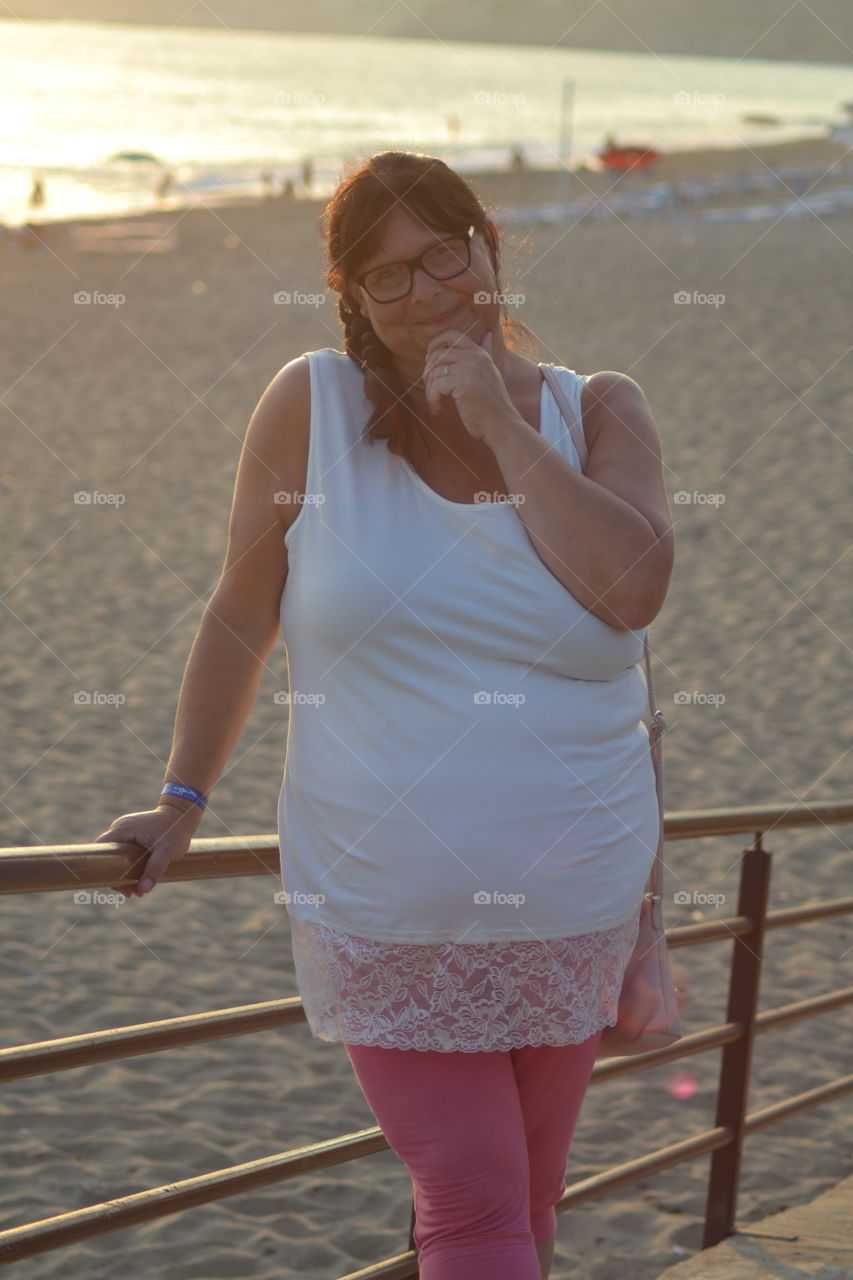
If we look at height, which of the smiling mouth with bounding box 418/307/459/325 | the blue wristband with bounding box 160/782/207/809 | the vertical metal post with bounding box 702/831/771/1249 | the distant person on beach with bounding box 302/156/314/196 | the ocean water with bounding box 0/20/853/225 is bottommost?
the vertical metal post with bounding box 702/831/771/1249

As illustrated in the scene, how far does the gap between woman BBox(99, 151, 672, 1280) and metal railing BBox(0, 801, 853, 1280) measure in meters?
0.12

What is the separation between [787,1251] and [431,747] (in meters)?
1.82

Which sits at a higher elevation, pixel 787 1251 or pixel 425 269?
pixel 425 269

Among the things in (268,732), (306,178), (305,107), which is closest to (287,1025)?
(268,732)

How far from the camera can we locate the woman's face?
1622mm

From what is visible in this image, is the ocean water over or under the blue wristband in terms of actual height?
over

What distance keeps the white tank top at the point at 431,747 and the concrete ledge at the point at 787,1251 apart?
1.36 meters

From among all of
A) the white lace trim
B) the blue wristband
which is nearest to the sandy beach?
the blue wristband

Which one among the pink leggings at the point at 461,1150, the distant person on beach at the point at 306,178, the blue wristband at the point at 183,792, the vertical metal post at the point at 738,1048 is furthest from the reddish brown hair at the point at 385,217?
the distant person on beach at the point at 306,178

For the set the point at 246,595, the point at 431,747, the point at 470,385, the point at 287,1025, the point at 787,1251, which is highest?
the point at 470,385

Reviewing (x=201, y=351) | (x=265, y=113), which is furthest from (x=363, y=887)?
(x=265, y=113)

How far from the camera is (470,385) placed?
1.57 metres

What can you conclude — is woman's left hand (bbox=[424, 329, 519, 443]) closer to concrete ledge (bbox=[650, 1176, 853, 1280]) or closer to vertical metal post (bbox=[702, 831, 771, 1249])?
vertical metal post (bbox=[702, 831, 771, 1249])

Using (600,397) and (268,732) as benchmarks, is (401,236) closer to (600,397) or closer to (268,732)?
(600,397)
